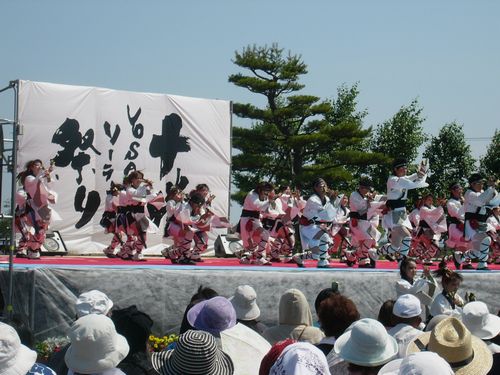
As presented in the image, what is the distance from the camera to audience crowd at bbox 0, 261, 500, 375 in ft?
10.3

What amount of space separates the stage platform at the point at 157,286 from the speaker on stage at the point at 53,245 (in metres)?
5.72

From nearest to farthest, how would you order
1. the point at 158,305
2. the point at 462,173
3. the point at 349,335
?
the point at 349,335 → the point at 158,305 → the point at 462,173

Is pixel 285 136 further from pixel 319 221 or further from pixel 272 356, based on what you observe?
pixel 272 356

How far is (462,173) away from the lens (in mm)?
27500

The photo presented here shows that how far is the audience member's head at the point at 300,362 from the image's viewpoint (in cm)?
280

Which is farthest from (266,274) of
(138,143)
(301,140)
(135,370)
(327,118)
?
(327,118)

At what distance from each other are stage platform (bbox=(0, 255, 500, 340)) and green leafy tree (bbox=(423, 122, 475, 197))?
1736 centimetres

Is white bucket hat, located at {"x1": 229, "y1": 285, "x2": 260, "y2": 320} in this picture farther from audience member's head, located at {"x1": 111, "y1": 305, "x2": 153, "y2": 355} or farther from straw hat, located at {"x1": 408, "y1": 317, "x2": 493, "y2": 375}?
straw hat, located at {"x1": 408, "y1": 317, "x2": 493, "y2": 375}

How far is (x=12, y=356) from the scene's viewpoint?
10.4 feet

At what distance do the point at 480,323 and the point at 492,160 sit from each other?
24134 millimetres

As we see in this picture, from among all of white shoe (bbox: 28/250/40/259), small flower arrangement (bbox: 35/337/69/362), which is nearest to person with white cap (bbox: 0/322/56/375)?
small flower arrangement (bbox: 35/337/69/362)

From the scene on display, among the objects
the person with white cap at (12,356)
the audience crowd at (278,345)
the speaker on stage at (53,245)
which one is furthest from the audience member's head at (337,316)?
the speaker on stage at (53,245)

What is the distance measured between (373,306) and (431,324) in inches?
205

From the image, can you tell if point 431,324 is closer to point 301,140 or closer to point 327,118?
point 301,140
